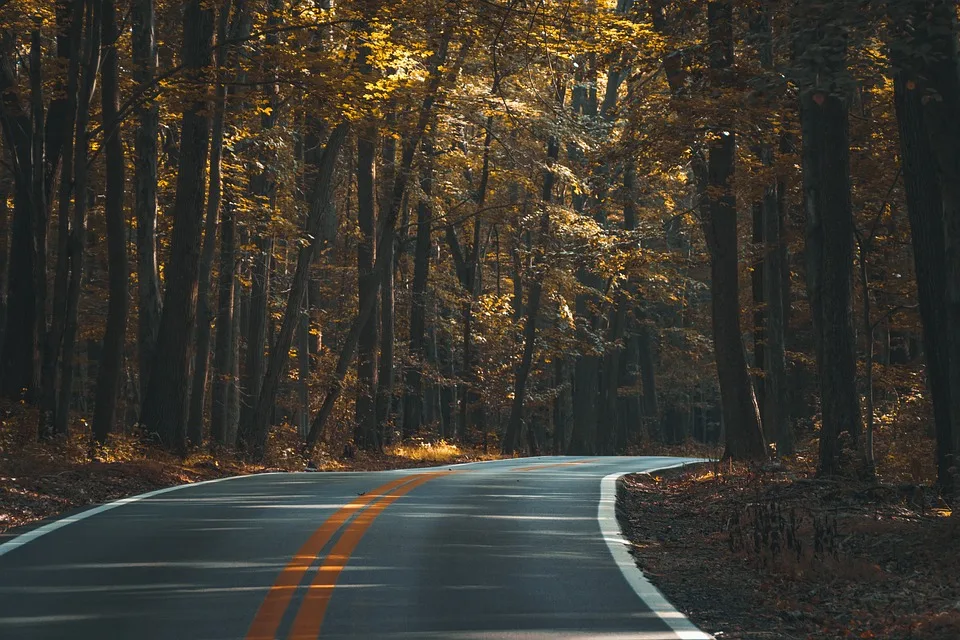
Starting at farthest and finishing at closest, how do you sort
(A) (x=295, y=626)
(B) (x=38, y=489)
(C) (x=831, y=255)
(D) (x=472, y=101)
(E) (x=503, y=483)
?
1. (D) (x=472, y=101)
2. (E) (x=503, y=483)
3. (C) (x=831, y=255)
4. (B) (x=38, y=489)
5. (A) (x=295, y=626)

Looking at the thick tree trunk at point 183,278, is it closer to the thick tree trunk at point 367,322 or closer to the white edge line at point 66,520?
the white edge line at point 66,520

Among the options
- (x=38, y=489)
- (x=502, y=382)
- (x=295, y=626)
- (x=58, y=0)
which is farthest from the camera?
(x=502, y=382)

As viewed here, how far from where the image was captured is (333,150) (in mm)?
25891

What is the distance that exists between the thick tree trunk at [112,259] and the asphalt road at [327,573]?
5761mm

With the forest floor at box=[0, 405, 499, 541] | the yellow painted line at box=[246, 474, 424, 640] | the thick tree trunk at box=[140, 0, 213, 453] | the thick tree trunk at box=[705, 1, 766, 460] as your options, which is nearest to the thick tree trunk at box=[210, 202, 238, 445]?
the forest floor at box=[0, 405, 499, 541]

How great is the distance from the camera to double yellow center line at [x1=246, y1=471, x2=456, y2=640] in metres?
7.01

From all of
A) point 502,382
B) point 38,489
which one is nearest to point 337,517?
point 38,489

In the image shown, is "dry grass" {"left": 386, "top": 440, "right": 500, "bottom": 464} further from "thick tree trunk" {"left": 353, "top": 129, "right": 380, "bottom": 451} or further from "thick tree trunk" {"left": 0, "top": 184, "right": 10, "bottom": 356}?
"thick tree trunk" {"left": 0, "top": 184, "right": 10, "bottom": 356}

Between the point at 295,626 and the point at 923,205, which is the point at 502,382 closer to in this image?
the point at 923,205

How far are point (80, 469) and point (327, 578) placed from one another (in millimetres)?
8655

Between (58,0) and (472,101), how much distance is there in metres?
9.09

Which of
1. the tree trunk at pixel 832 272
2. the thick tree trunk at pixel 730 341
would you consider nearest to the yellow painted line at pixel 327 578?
the tree trunk at pixel 832 272

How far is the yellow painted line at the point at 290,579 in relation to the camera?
699 centimetres

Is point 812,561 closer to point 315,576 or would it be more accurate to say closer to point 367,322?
point 315,576
